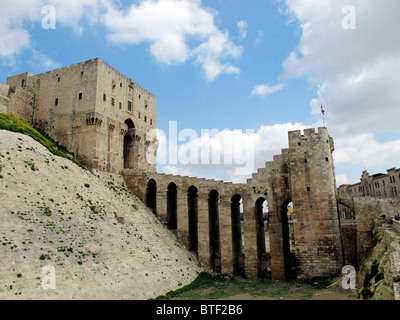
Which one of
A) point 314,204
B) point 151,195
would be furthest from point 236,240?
point 151,195

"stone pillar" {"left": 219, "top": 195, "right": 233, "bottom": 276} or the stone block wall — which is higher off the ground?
the stone block wall

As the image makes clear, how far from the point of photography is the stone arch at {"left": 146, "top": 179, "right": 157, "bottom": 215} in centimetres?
3684

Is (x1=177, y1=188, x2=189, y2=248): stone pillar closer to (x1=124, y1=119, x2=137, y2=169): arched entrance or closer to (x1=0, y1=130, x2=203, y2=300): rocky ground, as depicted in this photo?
(x1=0, y1=130, x2=203, y2=300): rocky ground

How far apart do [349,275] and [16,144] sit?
92.1 feet

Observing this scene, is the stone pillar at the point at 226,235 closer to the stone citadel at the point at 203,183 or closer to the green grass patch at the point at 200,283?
the stone citadel at the point at 203,183

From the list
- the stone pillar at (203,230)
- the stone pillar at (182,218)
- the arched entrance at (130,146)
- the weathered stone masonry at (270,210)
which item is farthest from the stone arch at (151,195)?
the arched entrance at (130,146)

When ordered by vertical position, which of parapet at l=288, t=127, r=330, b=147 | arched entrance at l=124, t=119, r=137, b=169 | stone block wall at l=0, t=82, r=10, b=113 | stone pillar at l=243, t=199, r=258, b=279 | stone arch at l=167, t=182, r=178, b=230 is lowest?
stone pillar at l=243, t=199, r=258, b=279

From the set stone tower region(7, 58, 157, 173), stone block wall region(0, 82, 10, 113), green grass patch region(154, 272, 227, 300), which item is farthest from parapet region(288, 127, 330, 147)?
stone block wall region(0, 82, 10, 113)

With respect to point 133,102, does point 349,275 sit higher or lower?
lower

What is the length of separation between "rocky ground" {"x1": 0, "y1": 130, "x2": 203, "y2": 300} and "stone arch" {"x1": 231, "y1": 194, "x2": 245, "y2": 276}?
162 inches

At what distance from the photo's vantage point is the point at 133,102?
149ft
